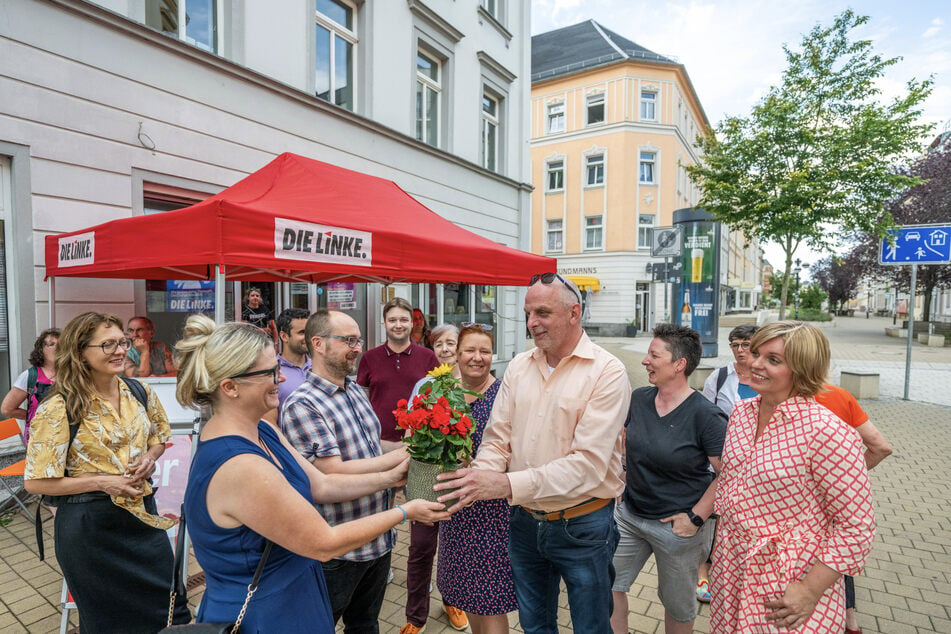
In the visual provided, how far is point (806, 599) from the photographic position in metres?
1.73

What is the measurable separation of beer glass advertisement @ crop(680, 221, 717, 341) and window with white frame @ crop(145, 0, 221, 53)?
504 inches

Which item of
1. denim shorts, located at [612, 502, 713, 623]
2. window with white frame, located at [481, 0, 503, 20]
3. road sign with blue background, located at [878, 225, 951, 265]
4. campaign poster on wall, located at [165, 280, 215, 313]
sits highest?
window with white frame, located at [481, 0, 503, 20]

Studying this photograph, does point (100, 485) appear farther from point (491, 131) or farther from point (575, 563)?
point (491, 131)

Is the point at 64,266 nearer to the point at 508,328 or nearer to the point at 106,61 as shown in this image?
the point at 106,61

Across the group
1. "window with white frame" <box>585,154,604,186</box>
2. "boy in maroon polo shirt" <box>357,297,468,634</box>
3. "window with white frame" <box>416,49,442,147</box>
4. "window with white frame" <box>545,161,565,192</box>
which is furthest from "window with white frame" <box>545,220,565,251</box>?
A: "boy in maroon polo shirt" <box>357,297,468,634</box>

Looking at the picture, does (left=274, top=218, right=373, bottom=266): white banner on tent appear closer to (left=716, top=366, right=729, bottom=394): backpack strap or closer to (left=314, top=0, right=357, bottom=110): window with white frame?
(left=716, top=366, right=729, bottom=394): backpack strap

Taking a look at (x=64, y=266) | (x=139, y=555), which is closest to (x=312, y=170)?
(x=64, y=266)

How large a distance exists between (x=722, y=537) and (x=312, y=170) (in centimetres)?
447

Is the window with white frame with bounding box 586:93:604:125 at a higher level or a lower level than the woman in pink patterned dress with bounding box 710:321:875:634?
higher

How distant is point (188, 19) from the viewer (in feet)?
20.1

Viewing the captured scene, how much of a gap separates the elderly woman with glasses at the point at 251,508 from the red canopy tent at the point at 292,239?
70.2 inches

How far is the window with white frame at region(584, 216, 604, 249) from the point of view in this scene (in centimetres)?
2822

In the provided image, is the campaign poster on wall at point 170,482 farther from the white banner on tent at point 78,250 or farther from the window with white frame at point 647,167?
the window with white frame at point 647,167

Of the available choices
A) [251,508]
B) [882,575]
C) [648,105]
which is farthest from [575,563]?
[648,105]
